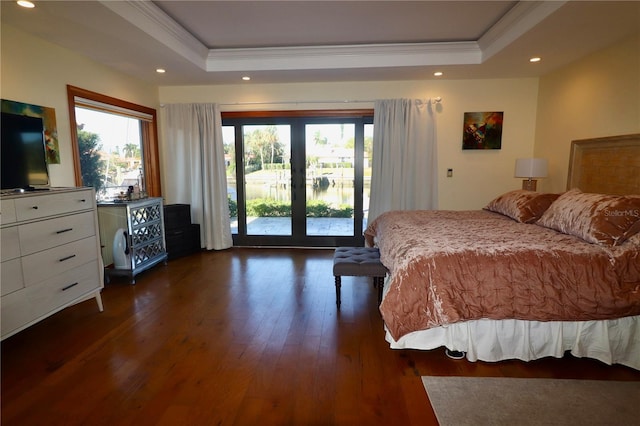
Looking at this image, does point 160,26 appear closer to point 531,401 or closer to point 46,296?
point 46,296

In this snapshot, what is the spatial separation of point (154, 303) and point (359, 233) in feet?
9.82

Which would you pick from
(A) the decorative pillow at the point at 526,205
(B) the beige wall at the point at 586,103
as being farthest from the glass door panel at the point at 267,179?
(B) the beige wall at the point at 586,103

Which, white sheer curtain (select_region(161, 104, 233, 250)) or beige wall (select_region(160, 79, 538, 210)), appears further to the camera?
white sheer curtain (select_region(161, 104, 233, 250))

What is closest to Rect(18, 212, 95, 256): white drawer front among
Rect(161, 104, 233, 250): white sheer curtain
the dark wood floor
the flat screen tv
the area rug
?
the flat screen tv

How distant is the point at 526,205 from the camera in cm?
321

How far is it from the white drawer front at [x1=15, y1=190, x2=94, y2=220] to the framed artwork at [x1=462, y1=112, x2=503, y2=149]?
→ 455cm

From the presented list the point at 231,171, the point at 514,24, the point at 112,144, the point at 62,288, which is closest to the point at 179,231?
the point at 231,171

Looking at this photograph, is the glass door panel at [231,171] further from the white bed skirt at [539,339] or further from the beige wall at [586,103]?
the beige wall at [586,103]

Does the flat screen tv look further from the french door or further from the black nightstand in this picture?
the french door

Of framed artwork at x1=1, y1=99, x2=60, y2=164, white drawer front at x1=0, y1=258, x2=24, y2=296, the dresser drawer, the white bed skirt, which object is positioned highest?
framed artwork at x1=1, y1=99, x2=60, y2=164

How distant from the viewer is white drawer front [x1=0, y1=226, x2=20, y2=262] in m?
2.09

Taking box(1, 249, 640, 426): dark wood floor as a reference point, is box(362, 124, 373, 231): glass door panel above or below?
above

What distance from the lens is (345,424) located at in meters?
1.69

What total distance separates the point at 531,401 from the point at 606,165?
2667 mm
